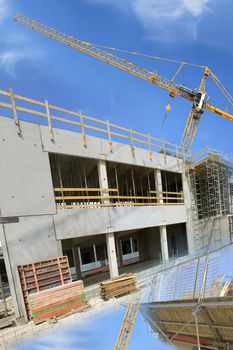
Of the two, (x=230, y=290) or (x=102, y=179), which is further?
(x=102, y=179)

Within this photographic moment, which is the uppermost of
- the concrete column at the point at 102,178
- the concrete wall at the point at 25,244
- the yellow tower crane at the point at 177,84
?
the yellow tower crane at the point at 177,84

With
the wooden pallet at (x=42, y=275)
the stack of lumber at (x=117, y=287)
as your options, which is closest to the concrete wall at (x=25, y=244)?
the wooden pallet at (x=42, y=275)

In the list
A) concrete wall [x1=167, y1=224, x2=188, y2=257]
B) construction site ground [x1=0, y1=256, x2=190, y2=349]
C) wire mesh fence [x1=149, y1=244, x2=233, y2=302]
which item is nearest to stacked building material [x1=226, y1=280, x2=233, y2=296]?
wire mesh fence [x1=149, y1=244, x2=233, y2=302]

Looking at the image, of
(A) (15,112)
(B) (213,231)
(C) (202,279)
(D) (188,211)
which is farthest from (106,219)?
(B) (213,231)

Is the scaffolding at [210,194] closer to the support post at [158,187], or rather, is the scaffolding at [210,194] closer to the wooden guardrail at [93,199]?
the wooden guardrail at [93,199]

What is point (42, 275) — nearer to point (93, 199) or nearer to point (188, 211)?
point (93, 199)

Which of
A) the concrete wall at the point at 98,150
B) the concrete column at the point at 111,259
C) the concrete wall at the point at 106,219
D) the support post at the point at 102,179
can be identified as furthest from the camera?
the support post at the point at 102,179

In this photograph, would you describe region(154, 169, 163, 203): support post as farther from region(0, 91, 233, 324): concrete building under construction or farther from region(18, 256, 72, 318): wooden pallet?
region(18, 256, 72, 318): wooden pallet

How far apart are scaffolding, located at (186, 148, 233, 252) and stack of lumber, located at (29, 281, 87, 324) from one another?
1185cm

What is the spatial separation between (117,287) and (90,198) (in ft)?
14.3

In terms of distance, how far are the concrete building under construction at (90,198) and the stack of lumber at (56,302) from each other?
3.43ft

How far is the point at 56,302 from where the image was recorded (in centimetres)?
877

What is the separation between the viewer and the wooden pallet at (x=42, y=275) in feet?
29.7

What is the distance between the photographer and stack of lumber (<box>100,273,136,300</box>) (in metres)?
10.6
